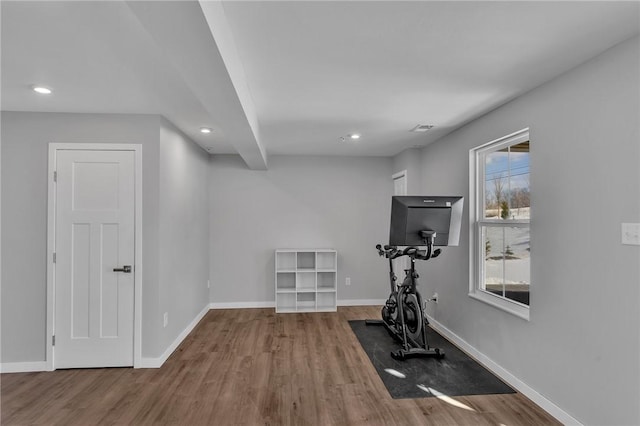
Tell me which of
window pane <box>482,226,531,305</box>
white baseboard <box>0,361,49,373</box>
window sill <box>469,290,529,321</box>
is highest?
window pane <box>482,226,531,305</box>

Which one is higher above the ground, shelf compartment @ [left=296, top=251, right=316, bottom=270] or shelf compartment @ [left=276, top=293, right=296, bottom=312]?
shelf compartment @ [left=296, top=251, right=316, bottom=270]

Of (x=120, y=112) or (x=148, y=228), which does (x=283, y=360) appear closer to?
(x=148, y=228)

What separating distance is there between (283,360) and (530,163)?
9.37 feet

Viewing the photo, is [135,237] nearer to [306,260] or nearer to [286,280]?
[286,280]

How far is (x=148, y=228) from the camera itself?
3160 millimetres

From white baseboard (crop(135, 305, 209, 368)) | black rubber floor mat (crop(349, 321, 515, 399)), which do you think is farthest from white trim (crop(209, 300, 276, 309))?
black rubber floor mat (crop(349, 321, 515, 399))

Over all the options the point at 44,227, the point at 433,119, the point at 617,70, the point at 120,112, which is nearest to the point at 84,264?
the point at 44,227

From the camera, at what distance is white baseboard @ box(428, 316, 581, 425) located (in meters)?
2.25

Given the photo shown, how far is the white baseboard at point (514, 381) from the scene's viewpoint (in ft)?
7.37

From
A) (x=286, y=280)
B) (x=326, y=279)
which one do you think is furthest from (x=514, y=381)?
(x=286, y=280)

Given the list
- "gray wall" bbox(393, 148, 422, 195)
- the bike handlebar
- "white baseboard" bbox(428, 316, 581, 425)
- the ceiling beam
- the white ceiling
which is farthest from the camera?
"gray wall" bbox(393, 148, 422, 195)

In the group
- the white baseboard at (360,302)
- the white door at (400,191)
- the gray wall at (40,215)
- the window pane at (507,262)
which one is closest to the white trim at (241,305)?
the white baseboard at (360,302)

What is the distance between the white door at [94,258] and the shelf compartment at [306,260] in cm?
263

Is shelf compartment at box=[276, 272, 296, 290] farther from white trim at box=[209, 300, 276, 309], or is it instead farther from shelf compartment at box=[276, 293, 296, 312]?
white trim at box=[209, 300, 276, 309]
